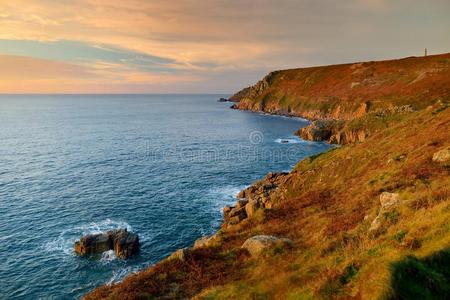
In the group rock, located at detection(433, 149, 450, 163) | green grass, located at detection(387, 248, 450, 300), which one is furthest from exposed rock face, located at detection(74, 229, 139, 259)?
rock, located at detection(433, 149, 450, 163)

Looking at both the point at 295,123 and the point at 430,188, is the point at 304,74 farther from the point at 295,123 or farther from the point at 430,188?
the point at 430,188

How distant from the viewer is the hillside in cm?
1079

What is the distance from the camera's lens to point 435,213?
14414 mm

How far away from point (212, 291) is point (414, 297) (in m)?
9.50

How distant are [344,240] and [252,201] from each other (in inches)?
891

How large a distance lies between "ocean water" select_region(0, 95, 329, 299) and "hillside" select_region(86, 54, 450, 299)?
10399 mm

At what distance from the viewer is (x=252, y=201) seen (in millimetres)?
40188

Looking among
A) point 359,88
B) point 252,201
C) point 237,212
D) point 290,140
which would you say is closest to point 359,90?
point 359,88

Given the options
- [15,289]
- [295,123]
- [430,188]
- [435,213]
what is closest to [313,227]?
[430,188]

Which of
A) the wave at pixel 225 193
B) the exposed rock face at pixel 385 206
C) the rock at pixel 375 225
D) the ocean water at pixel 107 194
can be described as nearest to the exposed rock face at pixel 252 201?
the wave at pixel 225 193

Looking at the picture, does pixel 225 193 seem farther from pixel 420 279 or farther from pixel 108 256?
pixel 420 279

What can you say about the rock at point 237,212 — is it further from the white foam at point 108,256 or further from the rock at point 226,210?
the white foam at point 108,256

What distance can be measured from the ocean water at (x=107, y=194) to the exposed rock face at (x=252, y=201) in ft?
8.79

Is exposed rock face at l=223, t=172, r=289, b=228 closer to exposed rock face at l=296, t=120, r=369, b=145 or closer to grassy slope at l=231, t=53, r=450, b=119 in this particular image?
exposed rock face at l=296, t=120, r=369, b=145
